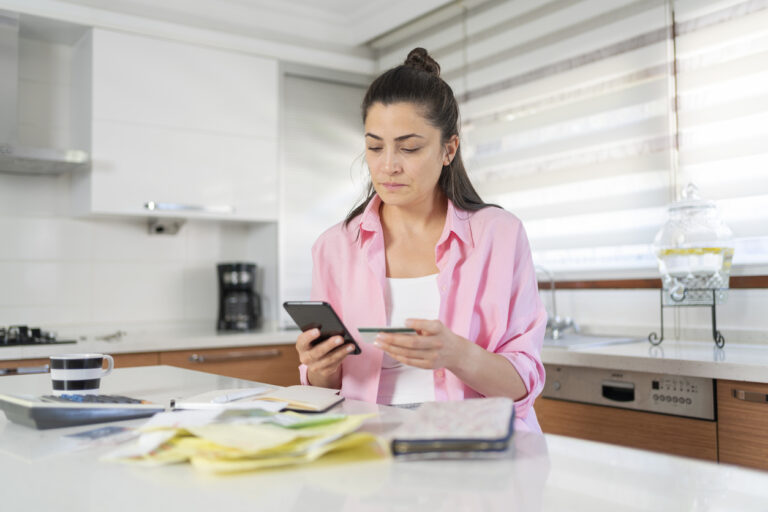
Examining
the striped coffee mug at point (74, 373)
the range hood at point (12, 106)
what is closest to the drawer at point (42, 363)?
the range hood at point (12, 106)

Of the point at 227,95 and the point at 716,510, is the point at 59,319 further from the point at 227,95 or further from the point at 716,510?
the point at 716,510

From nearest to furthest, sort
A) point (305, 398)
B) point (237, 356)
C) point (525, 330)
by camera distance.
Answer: point (305, 398) < point (525, 330) < point (237, 356)

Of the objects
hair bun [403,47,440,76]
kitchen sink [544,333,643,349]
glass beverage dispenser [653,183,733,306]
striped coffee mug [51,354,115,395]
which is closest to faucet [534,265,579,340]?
kitchen sink [544,333,643,349]

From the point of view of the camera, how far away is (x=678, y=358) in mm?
1968

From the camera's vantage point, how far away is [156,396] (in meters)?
1.33

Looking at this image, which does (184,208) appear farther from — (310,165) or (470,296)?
(470,296)

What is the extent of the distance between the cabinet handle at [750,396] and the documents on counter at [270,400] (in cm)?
118

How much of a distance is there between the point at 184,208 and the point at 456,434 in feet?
8.58

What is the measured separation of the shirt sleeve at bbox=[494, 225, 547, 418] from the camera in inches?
55.0

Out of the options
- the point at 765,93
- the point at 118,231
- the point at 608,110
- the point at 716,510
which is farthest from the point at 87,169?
the point at 716,510

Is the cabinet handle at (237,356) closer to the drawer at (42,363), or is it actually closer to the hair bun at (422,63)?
the drawer at (42,363)

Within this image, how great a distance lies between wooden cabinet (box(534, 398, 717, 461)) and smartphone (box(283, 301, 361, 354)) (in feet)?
3.83

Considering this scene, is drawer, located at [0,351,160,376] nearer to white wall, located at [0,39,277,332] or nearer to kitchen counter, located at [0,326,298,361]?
kitchen counter, located at [0,326,298,361]

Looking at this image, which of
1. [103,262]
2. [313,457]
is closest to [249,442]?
[313,457]
